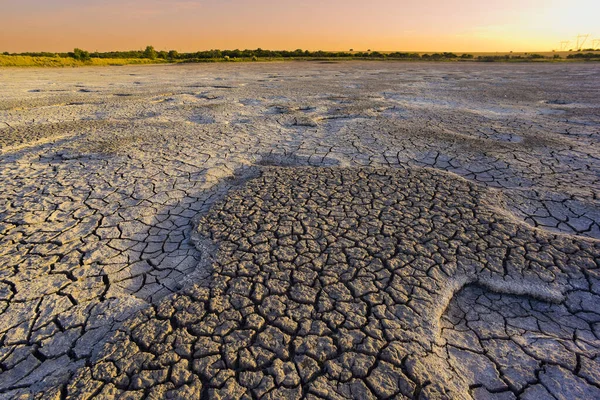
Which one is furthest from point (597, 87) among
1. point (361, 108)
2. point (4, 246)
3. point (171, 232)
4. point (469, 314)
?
point (4, 246)

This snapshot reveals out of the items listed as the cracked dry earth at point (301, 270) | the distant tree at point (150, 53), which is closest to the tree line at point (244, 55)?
the distant tree at point (150, 53)

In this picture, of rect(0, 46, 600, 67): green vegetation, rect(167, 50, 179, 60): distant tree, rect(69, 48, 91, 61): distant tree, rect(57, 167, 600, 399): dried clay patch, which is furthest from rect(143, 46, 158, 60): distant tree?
rect(57, 167, 600, 399): dried clay patch

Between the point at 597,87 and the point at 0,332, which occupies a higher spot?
the point at 597,87

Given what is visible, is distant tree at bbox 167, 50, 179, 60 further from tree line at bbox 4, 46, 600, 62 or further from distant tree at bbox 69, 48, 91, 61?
distant tree at bbox 69, 48, 91, 61

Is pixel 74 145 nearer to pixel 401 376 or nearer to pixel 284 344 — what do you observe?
pixel 284 344

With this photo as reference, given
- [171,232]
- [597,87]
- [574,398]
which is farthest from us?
[597,87]

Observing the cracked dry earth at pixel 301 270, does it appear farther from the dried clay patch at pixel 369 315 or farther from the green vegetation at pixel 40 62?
the green vegetation at pixel 40 62
